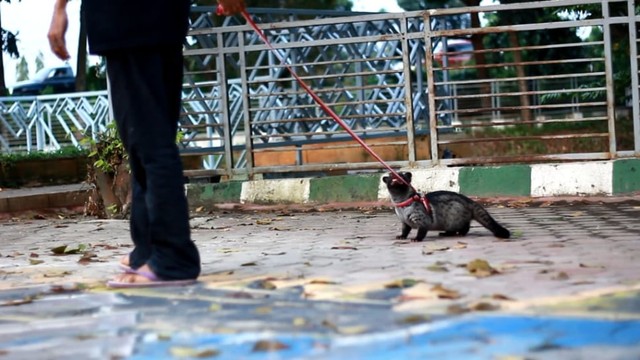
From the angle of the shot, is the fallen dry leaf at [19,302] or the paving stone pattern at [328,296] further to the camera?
the fallen dry leaf at [19,302]

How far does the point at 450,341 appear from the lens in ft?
13.7

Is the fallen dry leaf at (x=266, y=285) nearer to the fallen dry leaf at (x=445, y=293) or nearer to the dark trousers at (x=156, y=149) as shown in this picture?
the dark trousers at (x=156, y=149)

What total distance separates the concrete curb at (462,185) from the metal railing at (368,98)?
0.99ft

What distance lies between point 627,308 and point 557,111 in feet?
103

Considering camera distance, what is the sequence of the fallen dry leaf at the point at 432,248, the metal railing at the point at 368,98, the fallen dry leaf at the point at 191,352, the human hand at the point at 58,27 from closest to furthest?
the fallen dry leaf at the point at 191,352
the human hand at the point at 58,27
the fallen dry leaf at the point at 432,248
the metal railing at the point at 368,98

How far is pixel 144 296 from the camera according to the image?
5754 millimetres

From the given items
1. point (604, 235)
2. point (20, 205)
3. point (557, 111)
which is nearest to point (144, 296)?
point (604, 235)

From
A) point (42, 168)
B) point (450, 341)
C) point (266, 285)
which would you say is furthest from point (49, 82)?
point (450, 341)

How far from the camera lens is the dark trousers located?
19.9ft

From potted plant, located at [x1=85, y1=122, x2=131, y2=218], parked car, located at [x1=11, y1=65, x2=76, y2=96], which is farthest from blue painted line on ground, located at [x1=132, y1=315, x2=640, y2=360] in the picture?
parked car, located at [x1=11, y1=65, x2=76, y2=96]

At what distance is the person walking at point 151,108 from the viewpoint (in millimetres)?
5969

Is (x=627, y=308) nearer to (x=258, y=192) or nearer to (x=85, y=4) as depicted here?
(x=85, y=4)

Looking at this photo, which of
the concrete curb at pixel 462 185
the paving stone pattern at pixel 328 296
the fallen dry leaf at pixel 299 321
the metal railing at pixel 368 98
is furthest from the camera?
the metal railing at pixel 368 98

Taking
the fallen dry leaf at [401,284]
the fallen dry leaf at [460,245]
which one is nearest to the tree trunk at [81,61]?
the fallen dry leaf at [460,245]
